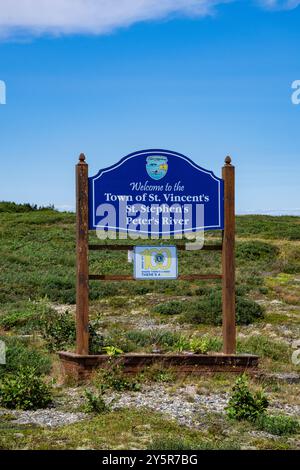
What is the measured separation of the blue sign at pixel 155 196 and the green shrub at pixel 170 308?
7.78 m

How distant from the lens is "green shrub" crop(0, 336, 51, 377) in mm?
13336

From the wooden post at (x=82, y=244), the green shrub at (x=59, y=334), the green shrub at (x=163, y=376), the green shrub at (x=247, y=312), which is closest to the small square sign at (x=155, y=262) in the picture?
the wooden post at (x=82, y=244)

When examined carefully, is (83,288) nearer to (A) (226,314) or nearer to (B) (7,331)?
(A) (226,314)

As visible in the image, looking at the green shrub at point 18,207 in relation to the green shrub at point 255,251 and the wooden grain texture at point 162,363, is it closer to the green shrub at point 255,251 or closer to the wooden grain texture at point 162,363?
the green shrub at point 255,251

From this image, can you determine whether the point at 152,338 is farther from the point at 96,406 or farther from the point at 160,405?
the point at 96,406

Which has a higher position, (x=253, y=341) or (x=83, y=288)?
(x=83, y=288)

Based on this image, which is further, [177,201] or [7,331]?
[7,331]

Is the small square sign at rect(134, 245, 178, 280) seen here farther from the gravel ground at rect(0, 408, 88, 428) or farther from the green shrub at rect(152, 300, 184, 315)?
the green shrub at rect(152, 300, 184, 315)

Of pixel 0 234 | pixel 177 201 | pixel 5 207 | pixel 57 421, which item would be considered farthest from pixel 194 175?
pixel 5 207

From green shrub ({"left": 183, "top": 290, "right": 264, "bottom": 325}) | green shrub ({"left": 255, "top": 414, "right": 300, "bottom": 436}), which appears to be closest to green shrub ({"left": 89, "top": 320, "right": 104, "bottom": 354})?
green shrub ({"left": 255, "top": 414, "right": 300, "bottom": 436})

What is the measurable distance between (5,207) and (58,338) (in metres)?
43.5

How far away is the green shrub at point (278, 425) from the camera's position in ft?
30.8

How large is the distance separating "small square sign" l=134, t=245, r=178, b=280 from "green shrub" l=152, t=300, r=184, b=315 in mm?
7813

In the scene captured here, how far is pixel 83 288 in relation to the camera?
42.9ft
